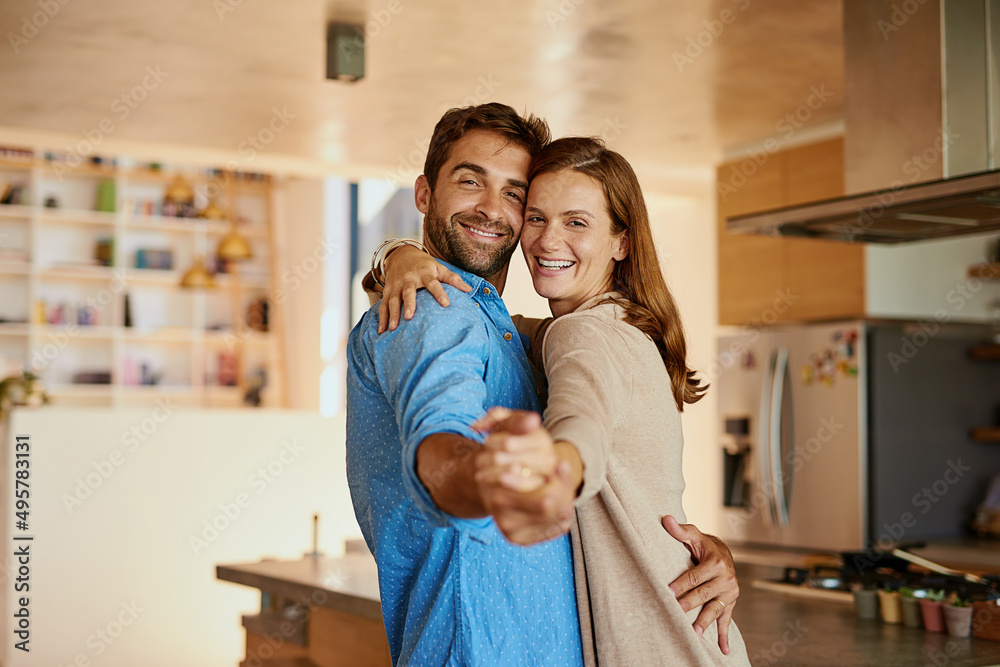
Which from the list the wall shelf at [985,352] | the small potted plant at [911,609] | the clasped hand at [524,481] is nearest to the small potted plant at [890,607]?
the small potted plant at [911,609]

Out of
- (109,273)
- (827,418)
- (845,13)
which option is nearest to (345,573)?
(845,13)

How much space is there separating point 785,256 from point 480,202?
3704 mm

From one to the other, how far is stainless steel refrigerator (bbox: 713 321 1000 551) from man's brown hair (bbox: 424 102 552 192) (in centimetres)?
332

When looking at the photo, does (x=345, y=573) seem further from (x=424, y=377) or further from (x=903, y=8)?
(x=903, y=8)

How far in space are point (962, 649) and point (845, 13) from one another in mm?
1810

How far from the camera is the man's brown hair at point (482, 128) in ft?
4.90

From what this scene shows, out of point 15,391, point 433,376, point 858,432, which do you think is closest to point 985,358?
point 858,432

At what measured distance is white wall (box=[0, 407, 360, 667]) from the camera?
483 centimetres

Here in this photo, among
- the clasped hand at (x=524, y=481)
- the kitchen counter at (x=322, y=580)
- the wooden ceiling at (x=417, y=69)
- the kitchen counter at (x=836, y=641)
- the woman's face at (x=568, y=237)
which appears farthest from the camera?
the wooden ceiling at (x=417, y=69)

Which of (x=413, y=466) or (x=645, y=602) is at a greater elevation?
(x=413, y=466)

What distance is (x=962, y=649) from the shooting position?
6.58 feet

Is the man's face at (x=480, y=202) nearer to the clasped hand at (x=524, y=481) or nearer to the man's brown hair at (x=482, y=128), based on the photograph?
the man's brown hair at (x=482, y=128)

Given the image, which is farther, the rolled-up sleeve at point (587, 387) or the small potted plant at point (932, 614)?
the small potted plant at point (932, 614)

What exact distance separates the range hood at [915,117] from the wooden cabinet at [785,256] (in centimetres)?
163
